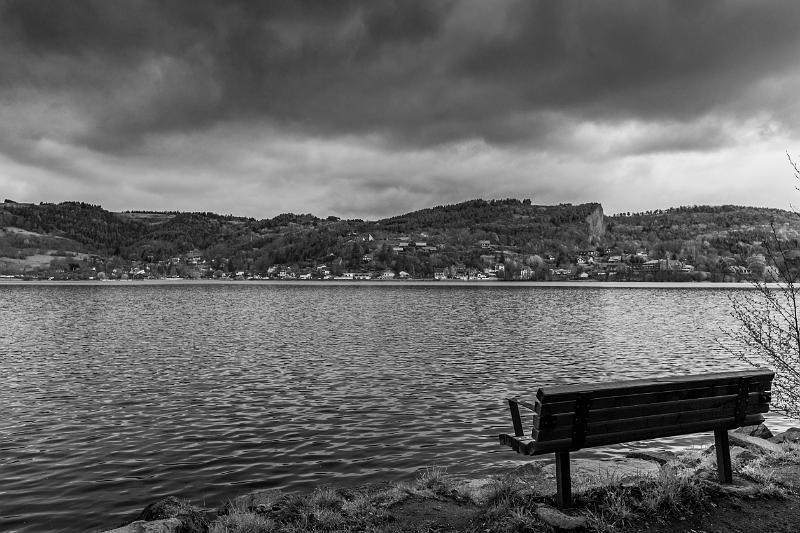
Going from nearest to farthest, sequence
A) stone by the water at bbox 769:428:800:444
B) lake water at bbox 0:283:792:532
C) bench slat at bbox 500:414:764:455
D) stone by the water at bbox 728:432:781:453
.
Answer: bench slat at bbox 500:414:764:455
stone by the water at bbox 728:432:781:453
lake water at bbox 0:283:792:532
stone by the water at bbox 769:428:800:444

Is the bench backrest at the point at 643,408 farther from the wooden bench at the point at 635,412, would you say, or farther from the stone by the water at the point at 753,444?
the stone by the water at the point at 753,444

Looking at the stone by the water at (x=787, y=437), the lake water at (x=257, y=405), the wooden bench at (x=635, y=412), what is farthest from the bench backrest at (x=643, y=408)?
the stone by the water at (x=787, y=437)

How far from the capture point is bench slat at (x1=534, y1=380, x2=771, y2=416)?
309 inches

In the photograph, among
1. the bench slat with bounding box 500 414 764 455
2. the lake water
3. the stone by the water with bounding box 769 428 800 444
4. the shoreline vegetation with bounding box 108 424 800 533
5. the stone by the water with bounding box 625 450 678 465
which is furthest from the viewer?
the stone by the water with bounding box 769 428 800 444

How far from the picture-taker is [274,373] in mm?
26766

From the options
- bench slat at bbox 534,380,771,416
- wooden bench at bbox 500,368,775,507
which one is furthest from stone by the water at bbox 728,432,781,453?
bench slat at bbox 534,380,771,416

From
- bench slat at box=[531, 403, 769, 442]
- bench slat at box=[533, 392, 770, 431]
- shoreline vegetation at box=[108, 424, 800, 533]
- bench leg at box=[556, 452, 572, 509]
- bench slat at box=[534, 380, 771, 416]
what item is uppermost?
bench slat at box=[534, 380, 771, 416]

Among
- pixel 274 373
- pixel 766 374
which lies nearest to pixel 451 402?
pixel 274 373

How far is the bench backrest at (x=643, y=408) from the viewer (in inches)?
310

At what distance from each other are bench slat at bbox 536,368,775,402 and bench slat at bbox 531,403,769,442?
48 centimetres

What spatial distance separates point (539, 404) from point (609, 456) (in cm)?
776

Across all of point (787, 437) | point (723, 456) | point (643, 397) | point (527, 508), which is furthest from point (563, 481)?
point (787, 437)

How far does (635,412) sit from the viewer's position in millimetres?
8422

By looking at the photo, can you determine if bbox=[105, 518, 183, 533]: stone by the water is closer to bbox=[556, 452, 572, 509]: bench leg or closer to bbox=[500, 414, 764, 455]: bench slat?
bbox=[500, 414, 764, 455]: bench slat
